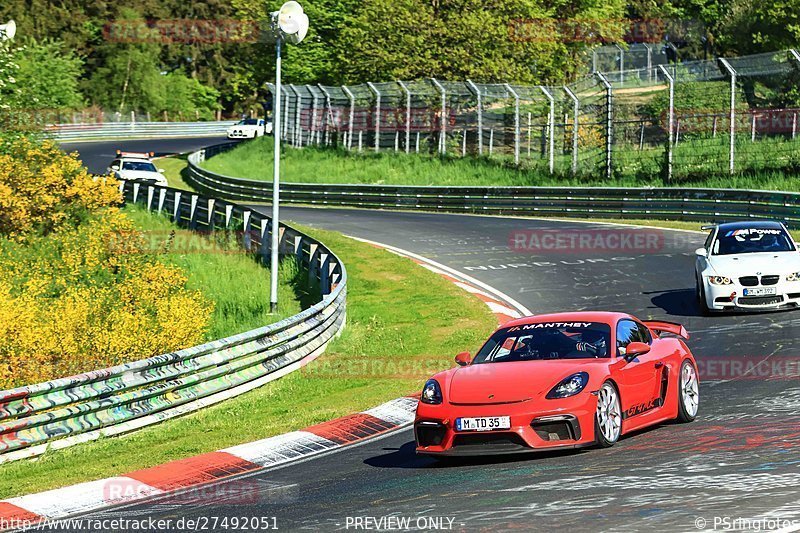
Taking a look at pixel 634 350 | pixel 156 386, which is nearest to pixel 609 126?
pixel 156 386

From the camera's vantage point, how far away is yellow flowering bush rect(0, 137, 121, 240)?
102 feet

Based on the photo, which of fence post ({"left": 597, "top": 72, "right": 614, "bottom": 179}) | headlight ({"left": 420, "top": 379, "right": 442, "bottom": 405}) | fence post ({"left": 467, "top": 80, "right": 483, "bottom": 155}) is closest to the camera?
headlight ({"left": 420, "top": 379, "right": 442, "bottom": 405})

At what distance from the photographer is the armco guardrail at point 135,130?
82.7m

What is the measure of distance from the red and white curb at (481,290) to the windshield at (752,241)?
3467 millimetres

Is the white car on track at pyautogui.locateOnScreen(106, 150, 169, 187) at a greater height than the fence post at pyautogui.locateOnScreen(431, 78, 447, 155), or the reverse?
the fence post at pyautogui.locateOnScreen(431, 78, 447, 155)

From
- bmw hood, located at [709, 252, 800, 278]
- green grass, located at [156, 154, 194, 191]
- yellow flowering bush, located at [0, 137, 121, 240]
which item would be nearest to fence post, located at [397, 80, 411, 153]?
green grass, located at [156, 154, 194, 191]

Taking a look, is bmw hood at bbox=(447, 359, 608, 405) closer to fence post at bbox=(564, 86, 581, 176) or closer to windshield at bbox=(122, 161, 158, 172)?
fence post at bbox=(564, 86, 581, 176)

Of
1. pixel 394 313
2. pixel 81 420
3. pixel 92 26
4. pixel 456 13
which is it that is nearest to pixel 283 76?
pixel 456 13

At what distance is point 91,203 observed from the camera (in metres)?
32.3

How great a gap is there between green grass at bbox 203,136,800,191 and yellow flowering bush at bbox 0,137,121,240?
55.5 ft

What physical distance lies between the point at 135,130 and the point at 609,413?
82068mm

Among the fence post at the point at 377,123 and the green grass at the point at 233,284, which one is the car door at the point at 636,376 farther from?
→ the fence post at the point at 377,123

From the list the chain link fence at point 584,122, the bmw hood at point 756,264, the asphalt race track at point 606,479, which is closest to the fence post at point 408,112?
the chain link fence at point 584,122

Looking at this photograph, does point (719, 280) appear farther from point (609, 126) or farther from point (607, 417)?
point (609, 126)
